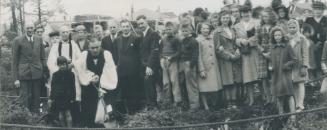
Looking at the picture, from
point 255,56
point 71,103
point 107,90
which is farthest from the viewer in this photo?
point 255,56

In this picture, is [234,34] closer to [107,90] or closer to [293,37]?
[293,37]

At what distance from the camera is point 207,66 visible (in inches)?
412

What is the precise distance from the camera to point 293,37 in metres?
9.91

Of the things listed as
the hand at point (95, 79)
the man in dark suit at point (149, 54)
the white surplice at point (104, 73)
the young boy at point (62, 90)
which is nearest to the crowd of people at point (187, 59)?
the man in dark suit at point (149, 54)

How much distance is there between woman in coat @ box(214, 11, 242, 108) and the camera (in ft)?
34.3

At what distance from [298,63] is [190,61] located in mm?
2018

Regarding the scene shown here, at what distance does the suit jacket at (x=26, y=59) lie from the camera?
10.7 m

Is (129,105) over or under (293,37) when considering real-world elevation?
under

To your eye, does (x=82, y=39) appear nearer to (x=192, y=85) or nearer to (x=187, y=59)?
(x=187, y=59)

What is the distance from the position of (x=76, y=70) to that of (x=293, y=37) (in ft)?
13.0

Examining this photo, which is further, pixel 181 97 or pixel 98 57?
pixel 181 97

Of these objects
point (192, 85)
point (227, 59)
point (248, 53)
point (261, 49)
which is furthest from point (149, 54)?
point (261, 49)

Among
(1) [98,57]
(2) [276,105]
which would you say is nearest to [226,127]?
(2) [276,105]

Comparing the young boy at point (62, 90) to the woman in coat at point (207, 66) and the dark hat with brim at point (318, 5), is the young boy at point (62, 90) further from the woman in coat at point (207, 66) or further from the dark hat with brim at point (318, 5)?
the dark hat with brim at point (318, 5)
